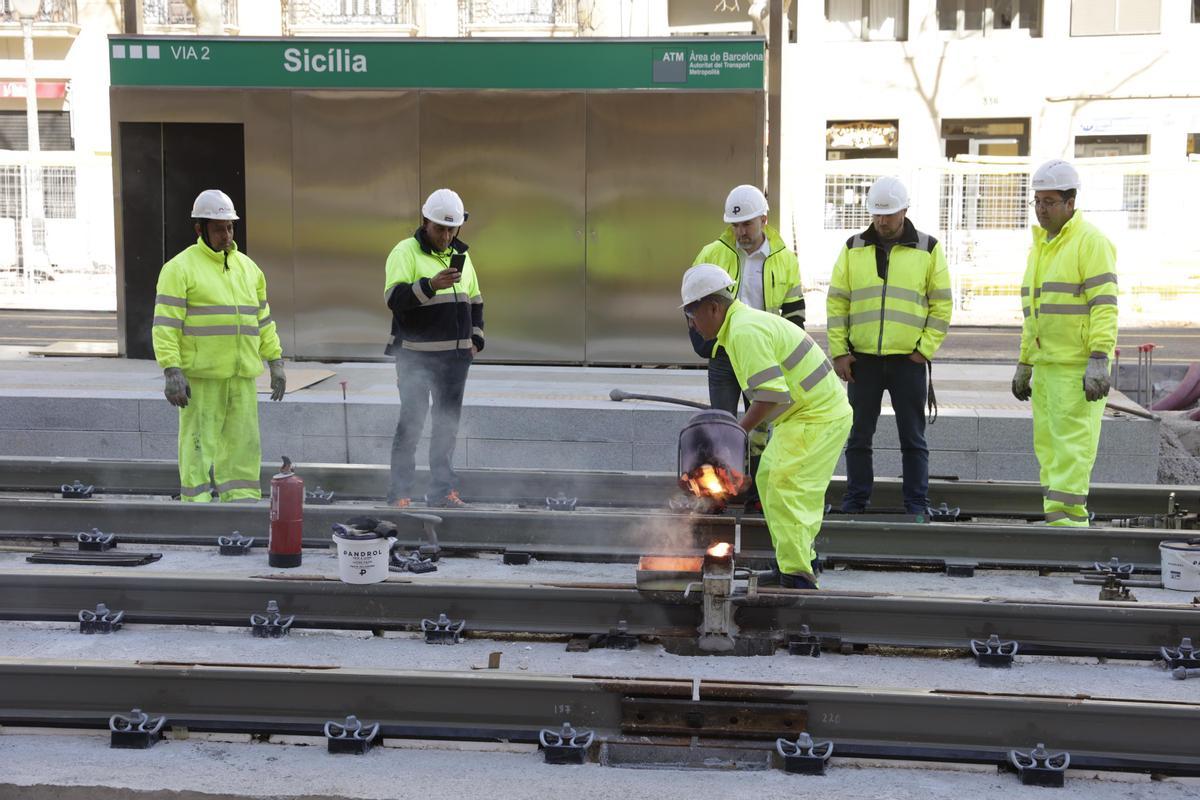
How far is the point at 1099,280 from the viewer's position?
812 cm

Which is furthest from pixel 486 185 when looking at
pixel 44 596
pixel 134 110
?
pixel 44 596

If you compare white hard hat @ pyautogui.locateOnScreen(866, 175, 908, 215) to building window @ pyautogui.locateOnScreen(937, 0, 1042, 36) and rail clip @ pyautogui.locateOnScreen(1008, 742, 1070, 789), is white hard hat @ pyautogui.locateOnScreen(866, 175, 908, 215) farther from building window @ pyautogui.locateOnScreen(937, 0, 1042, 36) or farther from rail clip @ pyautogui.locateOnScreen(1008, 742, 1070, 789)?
building window @ pyautogui.locateOnScreen(937, 0, 1042, 36)

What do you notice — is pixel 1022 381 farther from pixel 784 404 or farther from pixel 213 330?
pixel 213 330

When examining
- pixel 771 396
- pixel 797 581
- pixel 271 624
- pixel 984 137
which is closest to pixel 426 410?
pixel 271 624

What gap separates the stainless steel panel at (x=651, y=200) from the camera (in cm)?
1341

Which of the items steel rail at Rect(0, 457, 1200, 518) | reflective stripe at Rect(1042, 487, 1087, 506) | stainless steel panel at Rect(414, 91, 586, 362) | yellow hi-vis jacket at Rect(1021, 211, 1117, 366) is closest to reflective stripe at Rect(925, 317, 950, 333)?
yellow hi-vis jacket at Rect(1021, 211, 1117, 366)

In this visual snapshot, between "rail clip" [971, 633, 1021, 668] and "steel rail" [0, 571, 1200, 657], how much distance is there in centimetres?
11

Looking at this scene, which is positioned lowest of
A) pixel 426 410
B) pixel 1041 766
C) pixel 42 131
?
pixel 1041 766

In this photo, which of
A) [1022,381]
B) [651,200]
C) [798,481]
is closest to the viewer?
[798,481]

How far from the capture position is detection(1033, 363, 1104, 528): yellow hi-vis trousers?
8.19 m

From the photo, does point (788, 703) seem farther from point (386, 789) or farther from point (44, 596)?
point (44, 596)

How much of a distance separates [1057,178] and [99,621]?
5.61 meters

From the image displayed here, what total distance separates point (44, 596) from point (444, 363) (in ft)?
9.59

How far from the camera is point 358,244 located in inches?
540
